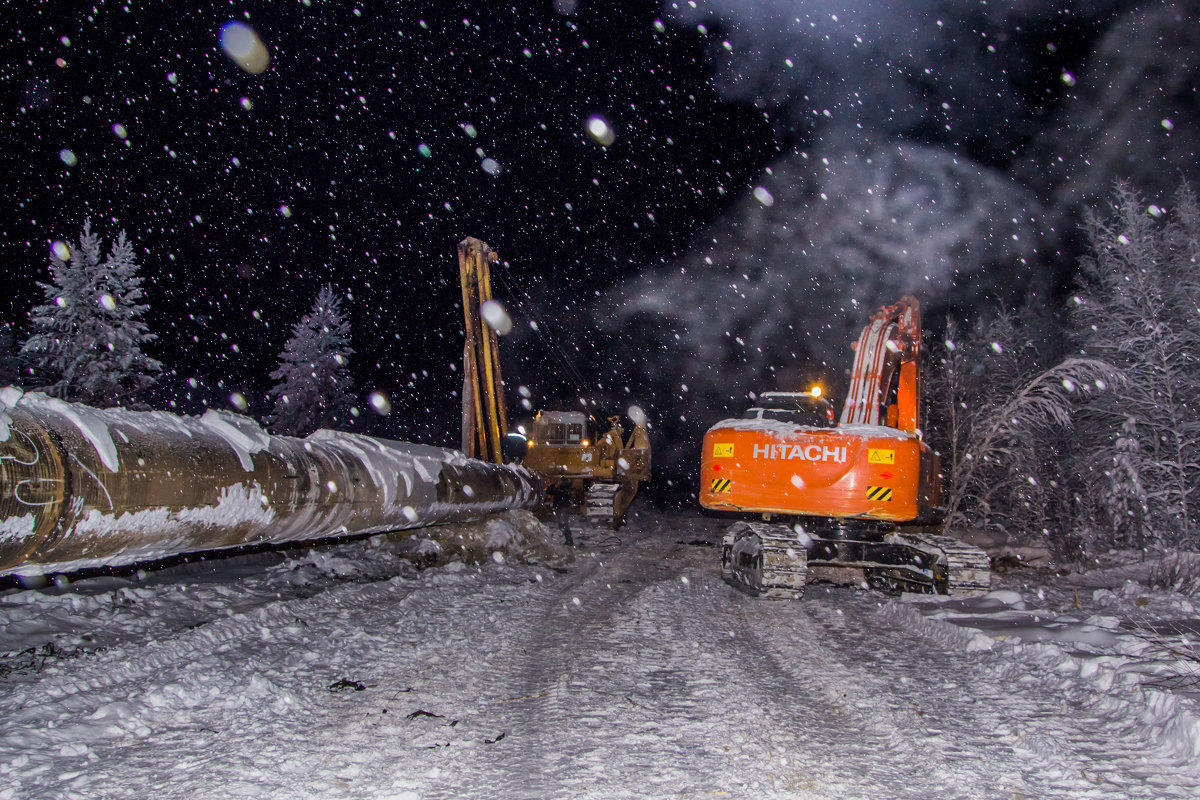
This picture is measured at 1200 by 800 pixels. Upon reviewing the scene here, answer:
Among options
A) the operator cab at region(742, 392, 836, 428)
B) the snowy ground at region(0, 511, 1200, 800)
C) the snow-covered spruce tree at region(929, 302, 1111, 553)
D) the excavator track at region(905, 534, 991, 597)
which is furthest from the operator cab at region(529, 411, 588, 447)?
the snowy ground at region(0, 511, 1200, 800)

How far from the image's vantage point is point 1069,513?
2069 centimetres

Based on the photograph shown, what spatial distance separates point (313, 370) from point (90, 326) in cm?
1248

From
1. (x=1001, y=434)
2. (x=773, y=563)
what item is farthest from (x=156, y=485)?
(x=1001, y=434)

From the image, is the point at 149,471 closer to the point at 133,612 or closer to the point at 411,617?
the point at 133,612

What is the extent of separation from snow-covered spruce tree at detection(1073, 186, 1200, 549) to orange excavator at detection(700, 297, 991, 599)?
29.4 ft

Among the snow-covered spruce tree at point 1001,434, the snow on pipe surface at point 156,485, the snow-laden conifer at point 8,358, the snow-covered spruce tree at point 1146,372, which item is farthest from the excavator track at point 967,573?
the snow-laden conifer at point 8,358

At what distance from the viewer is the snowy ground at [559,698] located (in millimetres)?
3285

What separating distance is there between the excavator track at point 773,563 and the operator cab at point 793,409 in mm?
1507

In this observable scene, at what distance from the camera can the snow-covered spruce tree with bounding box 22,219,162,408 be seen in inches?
974

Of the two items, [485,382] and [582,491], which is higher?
[485,382]

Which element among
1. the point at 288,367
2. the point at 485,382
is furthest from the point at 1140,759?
the point at 288,367

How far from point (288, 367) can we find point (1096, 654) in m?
37.8

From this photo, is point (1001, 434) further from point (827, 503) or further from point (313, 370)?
point (313, 370)

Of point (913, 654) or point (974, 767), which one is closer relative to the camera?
point (974, 767)
